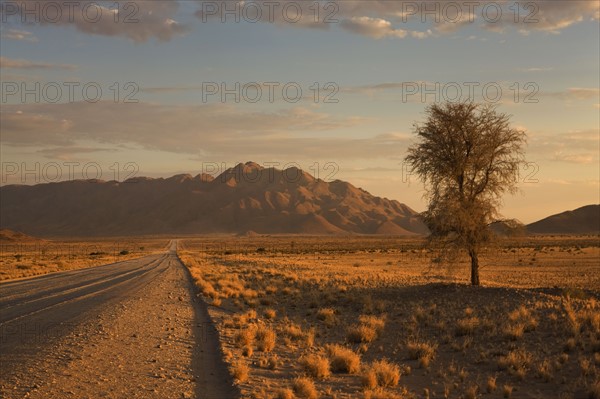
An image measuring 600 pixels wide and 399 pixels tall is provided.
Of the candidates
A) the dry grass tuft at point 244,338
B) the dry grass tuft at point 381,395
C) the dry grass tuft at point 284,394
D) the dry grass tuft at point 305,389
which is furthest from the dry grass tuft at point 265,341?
the dry grass tuft at point 381,395

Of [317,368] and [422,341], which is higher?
[317,368]

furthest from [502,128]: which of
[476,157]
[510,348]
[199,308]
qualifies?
[199,308]

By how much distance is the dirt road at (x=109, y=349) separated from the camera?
1007cm

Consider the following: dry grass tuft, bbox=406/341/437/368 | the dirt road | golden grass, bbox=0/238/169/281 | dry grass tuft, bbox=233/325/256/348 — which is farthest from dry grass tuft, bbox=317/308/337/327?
golden grass, bbox=0/238/169/281

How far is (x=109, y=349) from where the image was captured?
1334cm

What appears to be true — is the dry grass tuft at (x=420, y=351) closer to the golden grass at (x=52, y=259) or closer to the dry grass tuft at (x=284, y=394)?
the dry grass tuft at (x=284, y=394)

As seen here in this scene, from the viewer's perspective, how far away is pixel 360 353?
14.5 metres

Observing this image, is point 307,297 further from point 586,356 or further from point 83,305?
point 586,356

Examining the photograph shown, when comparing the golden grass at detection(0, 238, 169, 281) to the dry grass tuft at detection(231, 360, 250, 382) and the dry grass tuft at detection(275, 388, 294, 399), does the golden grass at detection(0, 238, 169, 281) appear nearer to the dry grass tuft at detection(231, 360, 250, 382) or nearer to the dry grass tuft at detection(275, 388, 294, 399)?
the dry grass tuft at detection(231, 360, 250, 382)

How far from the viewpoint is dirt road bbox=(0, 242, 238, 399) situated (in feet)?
33.0

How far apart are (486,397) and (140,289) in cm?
2231

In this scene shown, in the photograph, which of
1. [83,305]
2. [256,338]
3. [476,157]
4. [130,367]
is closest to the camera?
[130,367]

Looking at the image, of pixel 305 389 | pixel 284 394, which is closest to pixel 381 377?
pixel 305 389

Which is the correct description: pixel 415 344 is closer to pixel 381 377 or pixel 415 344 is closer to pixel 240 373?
pixel 381 377
